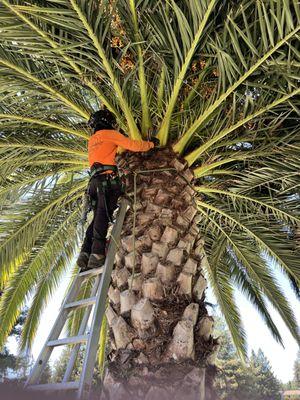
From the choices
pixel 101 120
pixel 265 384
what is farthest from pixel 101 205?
pixel 265 384

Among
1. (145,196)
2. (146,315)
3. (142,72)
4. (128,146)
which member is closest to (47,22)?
(142,72)

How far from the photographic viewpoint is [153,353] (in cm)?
400

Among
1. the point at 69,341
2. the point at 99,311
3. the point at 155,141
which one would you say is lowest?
the point at 69,341

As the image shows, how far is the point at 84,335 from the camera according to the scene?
3.68 metres

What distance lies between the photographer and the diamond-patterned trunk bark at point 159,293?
3.90 metres

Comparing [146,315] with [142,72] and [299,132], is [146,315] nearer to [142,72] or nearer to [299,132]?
[142,72]

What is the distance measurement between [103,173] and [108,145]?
0.29 metres

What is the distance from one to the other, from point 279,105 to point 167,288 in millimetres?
2137

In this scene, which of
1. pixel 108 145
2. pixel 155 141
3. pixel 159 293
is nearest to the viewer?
pixel 159 293

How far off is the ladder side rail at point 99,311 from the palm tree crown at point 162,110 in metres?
1.00

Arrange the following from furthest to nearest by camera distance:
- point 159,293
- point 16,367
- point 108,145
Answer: point 108,145, point 159,293, point 16,367

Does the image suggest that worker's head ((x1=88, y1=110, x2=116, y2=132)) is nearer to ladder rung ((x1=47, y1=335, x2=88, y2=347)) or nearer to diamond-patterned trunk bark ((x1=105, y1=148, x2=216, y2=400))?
diamond-patterned trunk bark ((x1=105, y1=148, x2=216, y2=400))

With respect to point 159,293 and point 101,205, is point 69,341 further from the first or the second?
point 101,205

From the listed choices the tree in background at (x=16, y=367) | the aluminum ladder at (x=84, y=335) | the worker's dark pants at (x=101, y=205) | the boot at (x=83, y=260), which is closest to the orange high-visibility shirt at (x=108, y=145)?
the worker's dark pants at (x=101, y=205)
